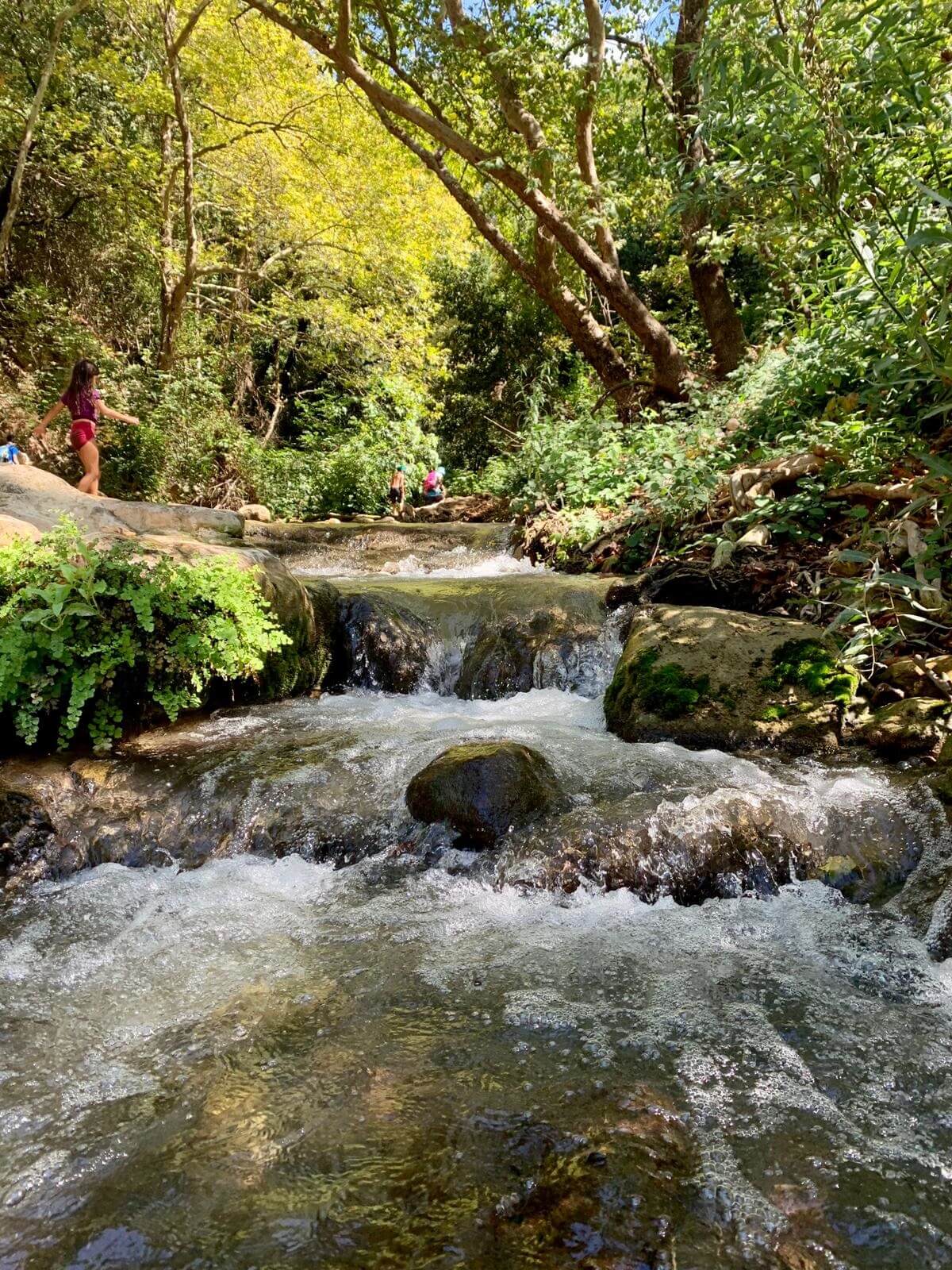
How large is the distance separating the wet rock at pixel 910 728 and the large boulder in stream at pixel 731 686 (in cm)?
21

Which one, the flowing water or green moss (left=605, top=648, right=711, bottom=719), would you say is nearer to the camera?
the flowing water

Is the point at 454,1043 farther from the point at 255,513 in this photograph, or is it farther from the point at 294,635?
the point at 255,513

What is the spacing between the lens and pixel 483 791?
12.5ft

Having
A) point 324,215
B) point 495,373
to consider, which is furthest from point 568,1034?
point 495,373

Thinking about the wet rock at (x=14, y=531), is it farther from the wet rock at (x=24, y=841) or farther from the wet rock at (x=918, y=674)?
the wet rock at (x=918, y=674)

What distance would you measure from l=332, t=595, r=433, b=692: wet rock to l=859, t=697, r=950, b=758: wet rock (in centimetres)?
362

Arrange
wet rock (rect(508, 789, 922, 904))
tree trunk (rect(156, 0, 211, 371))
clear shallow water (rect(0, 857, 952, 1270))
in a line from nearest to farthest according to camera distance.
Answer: clear shallow water (rect(0, 857, 952, 1270)) → wet rock (rect(508, 789, 922, 904)) → tree trunk (rect(156, 0, 211, 371))

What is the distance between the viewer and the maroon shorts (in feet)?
26.3

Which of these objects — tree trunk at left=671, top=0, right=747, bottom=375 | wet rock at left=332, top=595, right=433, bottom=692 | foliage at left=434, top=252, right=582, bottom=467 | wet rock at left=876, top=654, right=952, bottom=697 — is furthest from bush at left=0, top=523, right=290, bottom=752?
foliage at left=434, top=252, right=582, bottom=467

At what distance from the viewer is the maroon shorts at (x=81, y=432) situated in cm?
802

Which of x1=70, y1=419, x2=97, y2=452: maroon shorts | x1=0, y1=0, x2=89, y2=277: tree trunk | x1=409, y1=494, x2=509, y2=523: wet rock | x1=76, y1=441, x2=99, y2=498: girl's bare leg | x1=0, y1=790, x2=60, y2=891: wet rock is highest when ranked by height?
x1=0, y1=0, x2=89, y2=277: tree trunk

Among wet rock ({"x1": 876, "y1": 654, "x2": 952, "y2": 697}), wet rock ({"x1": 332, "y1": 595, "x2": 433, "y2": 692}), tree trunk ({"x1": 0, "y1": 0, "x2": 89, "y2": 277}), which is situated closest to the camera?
wet rock ({"x1": 876, "y1": 654, "x2": 952, "y2": 697})

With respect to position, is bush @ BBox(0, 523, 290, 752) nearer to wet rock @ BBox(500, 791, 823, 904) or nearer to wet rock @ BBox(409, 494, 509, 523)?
wet rock @ BBox(500, 791, 823, 904)

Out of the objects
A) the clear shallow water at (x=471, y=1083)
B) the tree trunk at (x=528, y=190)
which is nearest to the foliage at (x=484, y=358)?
the tree trunk at (x=528, y=190)
